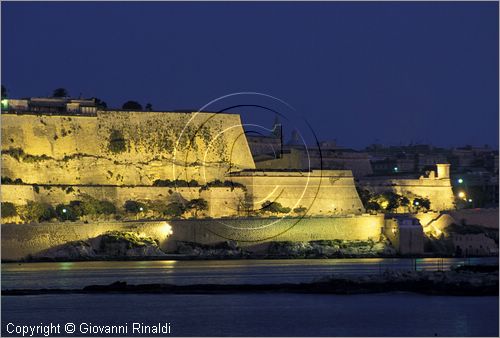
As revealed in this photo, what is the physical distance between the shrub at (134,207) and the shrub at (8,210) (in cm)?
520

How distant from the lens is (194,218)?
5956 cm

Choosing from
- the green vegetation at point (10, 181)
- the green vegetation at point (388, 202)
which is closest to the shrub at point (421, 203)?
the green vegetation at point (388, 202)

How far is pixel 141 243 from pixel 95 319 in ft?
75.0

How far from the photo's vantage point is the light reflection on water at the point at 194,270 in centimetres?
4356

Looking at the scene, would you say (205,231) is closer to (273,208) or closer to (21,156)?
(273,208)

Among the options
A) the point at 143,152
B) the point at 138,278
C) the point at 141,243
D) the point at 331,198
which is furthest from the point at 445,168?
the point at 138,278

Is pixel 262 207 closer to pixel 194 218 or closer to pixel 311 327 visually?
pixel 194 218

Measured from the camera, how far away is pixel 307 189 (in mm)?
64250

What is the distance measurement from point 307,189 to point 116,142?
7615 mm

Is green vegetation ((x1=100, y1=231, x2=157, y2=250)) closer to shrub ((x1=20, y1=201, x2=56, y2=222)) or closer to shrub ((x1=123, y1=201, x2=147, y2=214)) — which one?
shrub ((x1=20, y1=201, x2=56, y2=222))

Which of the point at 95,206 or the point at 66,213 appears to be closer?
the point at 66,213

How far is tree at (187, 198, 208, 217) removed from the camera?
202 feet

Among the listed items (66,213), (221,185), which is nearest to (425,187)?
(221,185)

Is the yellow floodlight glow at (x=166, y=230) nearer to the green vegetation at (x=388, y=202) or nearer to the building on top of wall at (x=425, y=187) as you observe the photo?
the green vegetation at (x=388, y=202)
